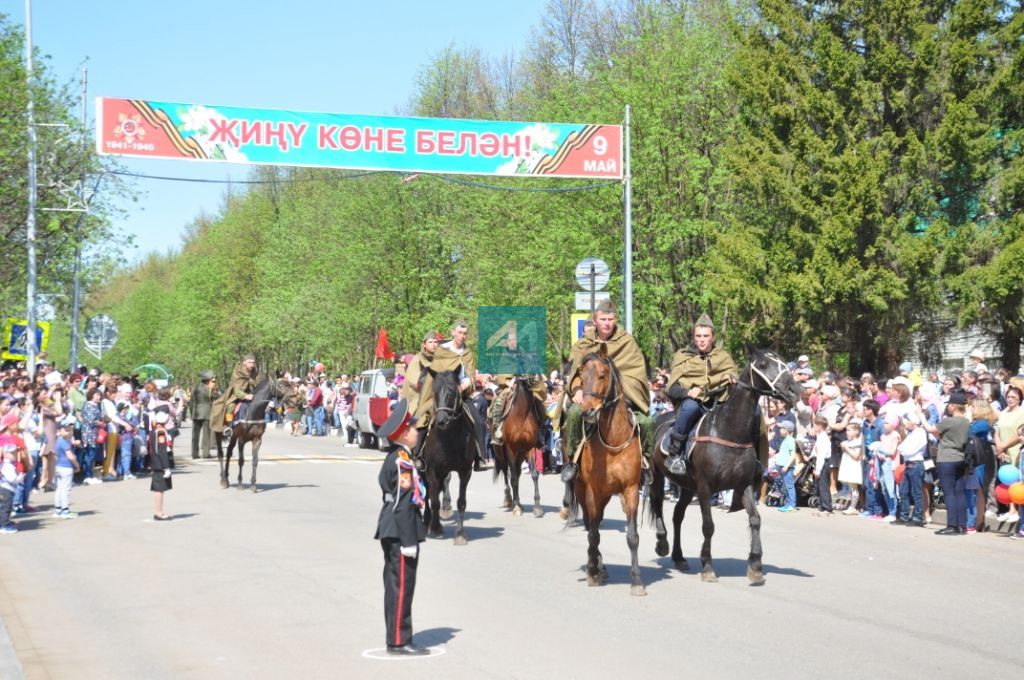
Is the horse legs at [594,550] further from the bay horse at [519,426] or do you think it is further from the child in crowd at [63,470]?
the child in crowd at [63,470]

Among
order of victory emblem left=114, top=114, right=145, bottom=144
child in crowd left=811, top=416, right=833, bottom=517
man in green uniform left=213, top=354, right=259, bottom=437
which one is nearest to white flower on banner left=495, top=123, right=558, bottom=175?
order of victory emblem left=114, top=114, right=145, bottom=144

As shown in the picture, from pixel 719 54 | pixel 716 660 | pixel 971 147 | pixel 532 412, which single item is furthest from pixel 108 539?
pixel 719 54

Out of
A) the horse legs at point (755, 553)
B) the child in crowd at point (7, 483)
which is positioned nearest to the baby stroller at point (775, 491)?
the horse legs at point (755, 553)

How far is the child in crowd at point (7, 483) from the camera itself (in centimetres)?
1803

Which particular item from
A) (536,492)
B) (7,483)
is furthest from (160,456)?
(536,492)

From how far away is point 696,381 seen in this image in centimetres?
1352

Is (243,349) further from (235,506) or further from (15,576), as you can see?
(15,576)

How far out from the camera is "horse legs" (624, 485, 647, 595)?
484 inches

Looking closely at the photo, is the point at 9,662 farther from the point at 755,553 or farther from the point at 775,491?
the point at 775,491

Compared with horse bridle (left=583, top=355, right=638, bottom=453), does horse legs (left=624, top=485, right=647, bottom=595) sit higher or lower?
lower

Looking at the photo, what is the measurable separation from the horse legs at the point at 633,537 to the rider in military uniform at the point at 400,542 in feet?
9.89

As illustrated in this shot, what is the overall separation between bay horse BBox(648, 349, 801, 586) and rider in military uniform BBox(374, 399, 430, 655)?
411 cm

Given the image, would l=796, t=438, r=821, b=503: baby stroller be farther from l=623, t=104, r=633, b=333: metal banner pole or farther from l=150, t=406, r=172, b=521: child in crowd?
l=150, t=406, r=172, b=521: child in crowd

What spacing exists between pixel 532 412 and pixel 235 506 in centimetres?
558
